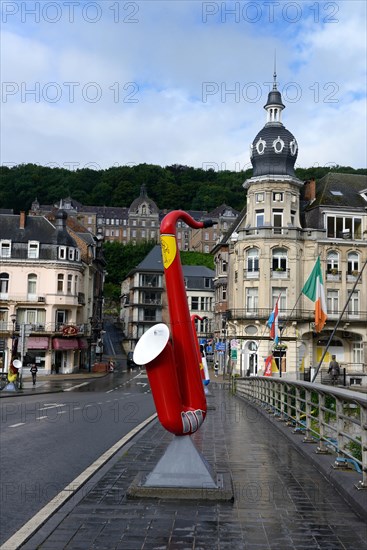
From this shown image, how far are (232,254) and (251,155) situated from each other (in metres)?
8.57

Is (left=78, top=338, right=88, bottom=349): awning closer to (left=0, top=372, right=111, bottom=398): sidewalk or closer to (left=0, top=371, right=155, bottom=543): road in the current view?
(left=0, top=372, right=111, bottom=398): sidewalk

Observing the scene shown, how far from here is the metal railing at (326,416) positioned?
26.9 ft

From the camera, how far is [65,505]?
25.2ft

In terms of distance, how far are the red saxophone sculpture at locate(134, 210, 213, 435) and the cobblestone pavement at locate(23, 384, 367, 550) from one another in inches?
41.4

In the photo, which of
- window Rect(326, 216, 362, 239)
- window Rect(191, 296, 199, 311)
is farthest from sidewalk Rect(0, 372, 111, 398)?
window Rect(191, 296, 199, 311)

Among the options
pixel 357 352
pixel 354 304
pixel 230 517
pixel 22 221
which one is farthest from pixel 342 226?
pixel 230 517

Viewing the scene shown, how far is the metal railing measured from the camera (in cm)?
820

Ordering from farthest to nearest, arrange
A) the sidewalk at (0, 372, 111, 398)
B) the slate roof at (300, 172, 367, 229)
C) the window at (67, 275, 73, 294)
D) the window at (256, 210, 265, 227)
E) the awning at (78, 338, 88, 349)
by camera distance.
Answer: the awning at (78, 338, 88, 349)
the window at (67, 275, 73, 294)
the slate roof at (300, 172, 367, 229)
the window at (256, 210, 265, 227)
the sidewalk at (0, 372, 111, 398)

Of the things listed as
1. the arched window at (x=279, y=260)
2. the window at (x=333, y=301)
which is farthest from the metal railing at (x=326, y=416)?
the window at (x=333, y=301)

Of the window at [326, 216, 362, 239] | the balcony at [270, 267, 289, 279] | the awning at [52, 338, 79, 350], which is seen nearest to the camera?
the balcony at [270, 267, 289, 279]

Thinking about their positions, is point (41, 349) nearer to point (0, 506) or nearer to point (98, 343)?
point (98, 343)

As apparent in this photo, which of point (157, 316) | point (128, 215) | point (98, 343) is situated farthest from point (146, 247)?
point (98, 343)

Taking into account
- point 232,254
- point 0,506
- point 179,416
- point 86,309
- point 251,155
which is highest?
point 251,155

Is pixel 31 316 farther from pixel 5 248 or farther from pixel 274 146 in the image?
pixel 274 146
